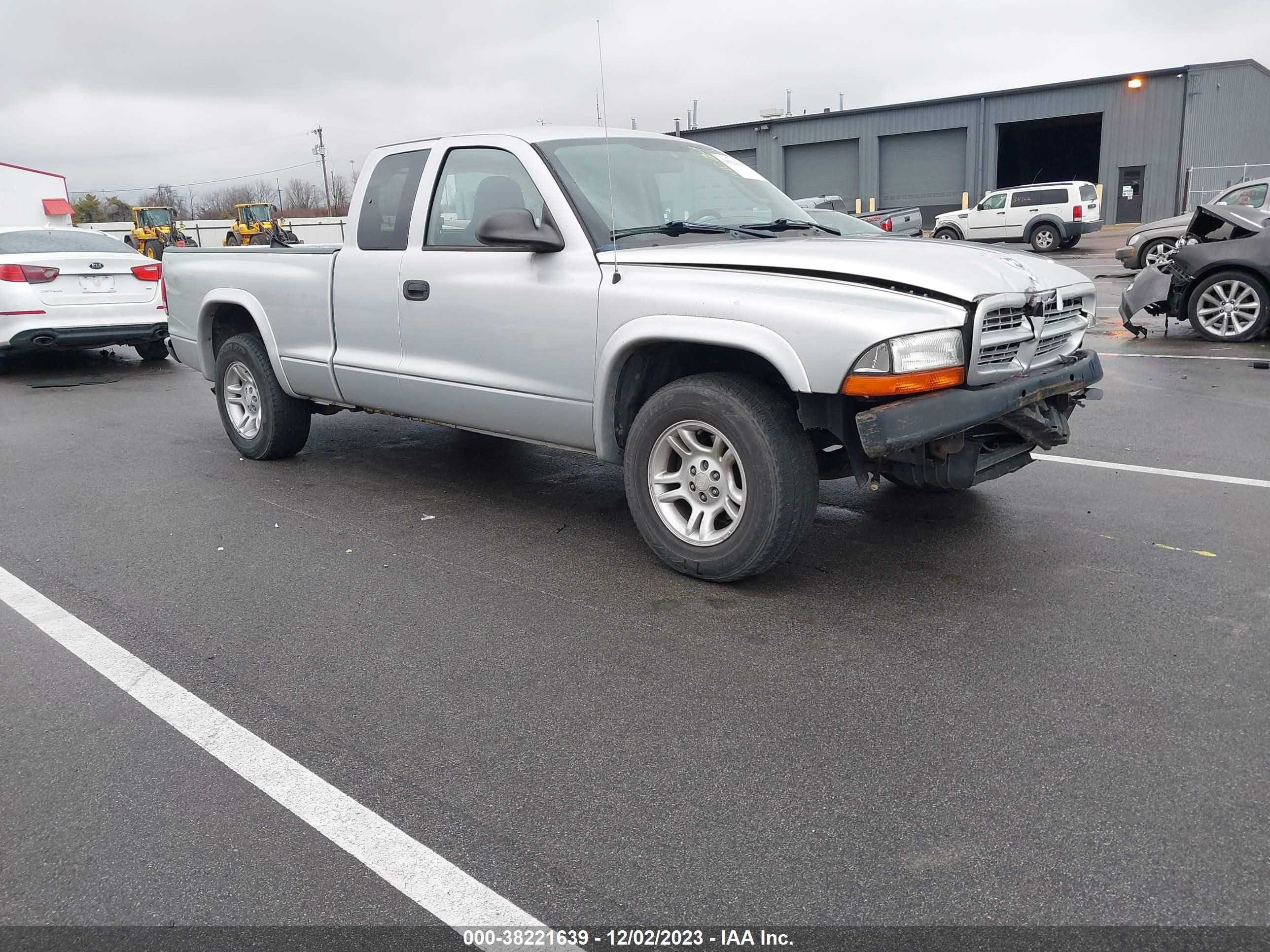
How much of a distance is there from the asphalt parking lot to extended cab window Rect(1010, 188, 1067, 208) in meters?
25.1

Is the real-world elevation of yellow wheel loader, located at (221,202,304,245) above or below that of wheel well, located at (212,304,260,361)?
above

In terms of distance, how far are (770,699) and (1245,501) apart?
3427mm

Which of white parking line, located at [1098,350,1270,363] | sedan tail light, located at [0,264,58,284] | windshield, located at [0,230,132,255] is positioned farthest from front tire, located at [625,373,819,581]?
windshield, located at [0,230,132,255]

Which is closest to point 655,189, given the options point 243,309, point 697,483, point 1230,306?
point 697,483

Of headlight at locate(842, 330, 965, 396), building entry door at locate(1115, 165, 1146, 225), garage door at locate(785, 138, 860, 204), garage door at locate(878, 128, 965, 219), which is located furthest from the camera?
garage door at locate(785, 138, 860, 204)

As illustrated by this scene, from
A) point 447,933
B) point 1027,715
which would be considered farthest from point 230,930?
point 1027,715

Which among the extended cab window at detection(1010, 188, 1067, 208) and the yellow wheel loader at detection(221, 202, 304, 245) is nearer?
the extended cab window at detection(1010, 188, 1067, 208)

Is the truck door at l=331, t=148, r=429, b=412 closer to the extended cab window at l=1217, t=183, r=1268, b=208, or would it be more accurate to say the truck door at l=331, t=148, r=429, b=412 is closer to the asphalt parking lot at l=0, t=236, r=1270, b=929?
the asphalt parking lot at l=0, t=236, r=1270, b=929

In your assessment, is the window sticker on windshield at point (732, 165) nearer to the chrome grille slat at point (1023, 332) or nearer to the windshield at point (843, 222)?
the chrome grille slat at point (1023, 332)

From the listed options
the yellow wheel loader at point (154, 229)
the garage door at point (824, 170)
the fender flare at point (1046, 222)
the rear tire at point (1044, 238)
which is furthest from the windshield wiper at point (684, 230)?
the garage door at point (824, 170)

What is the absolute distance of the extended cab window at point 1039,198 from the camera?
93.3ft

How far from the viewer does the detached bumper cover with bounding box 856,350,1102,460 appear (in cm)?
379

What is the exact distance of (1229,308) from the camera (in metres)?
10.6

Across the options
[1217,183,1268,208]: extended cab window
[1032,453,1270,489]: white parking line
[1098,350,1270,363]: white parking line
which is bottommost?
[1032,453,1270,489]: white parking line
